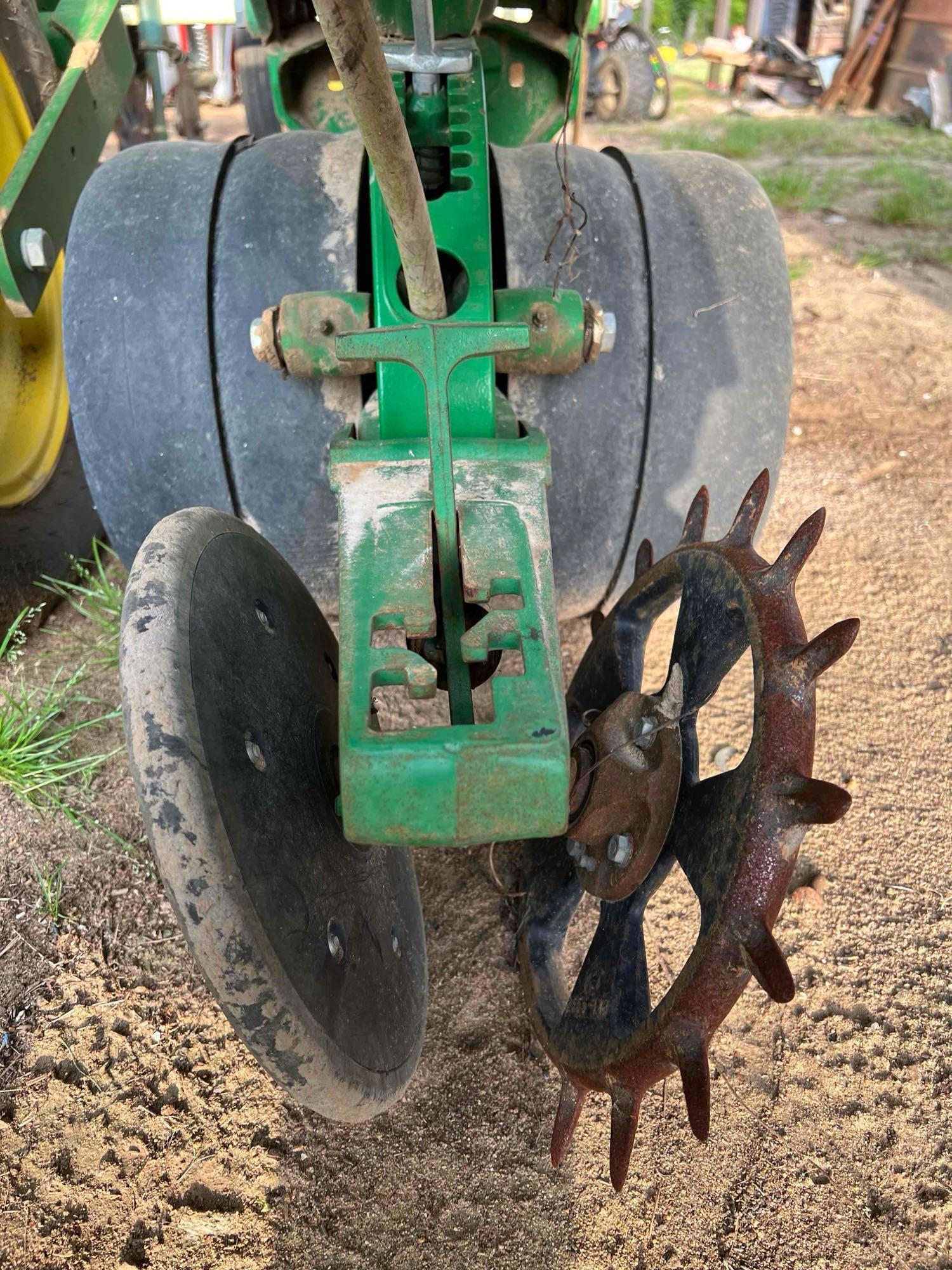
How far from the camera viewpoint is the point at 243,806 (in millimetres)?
1071

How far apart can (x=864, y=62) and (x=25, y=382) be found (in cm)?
862

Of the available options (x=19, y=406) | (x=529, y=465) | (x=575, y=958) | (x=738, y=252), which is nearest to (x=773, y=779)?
(x=529, y=465)

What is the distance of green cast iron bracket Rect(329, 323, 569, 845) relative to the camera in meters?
1.01

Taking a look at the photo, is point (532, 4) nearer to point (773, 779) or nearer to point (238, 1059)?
point (773, 779)

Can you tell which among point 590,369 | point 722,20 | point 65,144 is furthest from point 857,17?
point 590,369

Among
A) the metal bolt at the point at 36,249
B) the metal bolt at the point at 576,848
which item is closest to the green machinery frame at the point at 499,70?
the metal bolt at the point at 36,249

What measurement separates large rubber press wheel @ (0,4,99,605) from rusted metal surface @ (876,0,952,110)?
7.94m

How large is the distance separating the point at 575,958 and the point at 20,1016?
92cm

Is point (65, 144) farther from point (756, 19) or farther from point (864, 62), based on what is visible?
point (756, 19)

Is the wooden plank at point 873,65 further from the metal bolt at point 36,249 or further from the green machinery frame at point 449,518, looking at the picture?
the metal bolt at point 36,249

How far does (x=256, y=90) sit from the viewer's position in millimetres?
3492

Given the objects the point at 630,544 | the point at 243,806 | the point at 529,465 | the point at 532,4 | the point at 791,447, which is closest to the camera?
the point at 243,806

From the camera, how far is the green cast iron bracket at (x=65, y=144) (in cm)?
184

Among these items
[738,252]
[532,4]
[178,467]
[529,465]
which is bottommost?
[178,467]
